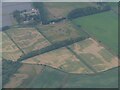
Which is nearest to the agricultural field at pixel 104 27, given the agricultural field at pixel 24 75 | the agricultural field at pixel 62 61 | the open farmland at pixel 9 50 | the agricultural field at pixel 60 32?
the agricultural field at pixel 60 32

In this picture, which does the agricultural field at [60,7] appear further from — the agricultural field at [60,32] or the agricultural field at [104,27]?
the agricultural field at [104,27]

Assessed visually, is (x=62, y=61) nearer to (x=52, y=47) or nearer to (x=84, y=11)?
(x=52, y=47)

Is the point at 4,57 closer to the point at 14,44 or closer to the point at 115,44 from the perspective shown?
the point at 14,44

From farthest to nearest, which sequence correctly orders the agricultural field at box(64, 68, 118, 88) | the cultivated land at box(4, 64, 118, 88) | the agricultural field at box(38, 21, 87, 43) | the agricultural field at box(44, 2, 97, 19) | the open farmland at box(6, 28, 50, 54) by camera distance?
the agricultural field at box(44, 2, 97, 19) < the agricultural field at box(38, 21, 87, 43) < the open farmland at box(6, 28, 50, 54) < the cultivated land at box(4, 64, 118, 88) < the agricultural field at box(64, 68, 118, 88)

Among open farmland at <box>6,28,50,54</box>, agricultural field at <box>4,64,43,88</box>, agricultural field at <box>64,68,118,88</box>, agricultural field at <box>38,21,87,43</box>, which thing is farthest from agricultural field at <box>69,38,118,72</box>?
agricultural field at <box>4,64,43,88</box>

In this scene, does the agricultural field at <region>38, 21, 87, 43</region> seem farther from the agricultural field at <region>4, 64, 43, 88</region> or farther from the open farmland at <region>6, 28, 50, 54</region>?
the agricultural field at <region>4, 64, 43, 88</region>

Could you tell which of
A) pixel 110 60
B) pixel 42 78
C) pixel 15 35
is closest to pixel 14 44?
pixel 15 35
